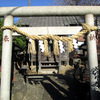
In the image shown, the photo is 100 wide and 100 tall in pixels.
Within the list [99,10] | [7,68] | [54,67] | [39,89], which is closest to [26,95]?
[39,89]

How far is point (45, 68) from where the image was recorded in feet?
31.7

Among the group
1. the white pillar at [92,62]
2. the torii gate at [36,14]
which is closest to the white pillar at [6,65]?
the torii gate at [36,14]

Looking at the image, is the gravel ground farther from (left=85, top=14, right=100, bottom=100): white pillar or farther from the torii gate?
the torii gate

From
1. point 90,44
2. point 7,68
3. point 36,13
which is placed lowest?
point 7,68

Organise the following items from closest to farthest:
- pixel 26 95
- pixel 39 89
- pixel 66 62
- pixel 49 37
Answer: pixel 49 37 → pixel 26 95 → pixel 39 89 → pixel 66 62

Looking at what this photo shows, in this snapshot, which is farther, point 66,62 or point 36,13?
point 66,62

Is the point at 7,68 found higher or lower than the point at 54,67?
higher

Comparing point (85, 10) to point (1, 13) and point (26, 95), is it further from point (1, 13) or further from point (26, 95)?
point (26, 95)

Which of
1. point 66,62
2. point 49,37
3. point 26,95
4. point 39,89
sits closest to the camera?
point 49,37

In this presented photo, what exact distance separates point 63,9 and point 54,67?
7.72 meters

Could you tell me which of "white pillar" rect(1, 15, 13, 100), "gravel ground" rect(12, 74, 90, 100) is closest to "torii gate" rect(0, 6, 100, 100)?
"white pillar" rect(1, 15, 13, 100)

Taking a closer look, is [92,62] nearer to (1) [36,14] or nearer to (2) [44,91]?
(1) [36,14]

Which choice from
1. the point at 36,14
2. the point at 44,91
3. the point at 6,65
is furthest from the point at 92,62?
the point at 44,91

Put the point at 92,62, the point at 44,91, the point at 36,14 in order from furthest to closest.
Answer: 1. the point at 44,91
2. the point at 36,14
3. the point at 92,62
